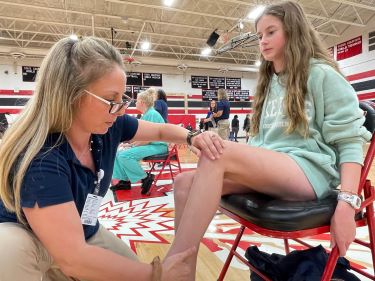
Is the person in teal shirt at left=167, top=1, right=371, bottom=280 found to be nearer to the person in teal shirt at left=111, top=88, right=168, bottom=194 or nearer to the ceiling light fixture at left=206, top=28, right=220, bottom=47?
the person in teal shirt at left=111, top=88, right=168, bottom=194

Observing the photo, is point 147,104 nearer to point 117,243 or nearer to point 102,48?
point 117,243

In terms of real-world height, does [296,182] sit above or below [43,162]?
below

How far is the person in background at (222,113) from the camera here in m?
7.46

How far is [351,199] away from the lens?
3.20ft

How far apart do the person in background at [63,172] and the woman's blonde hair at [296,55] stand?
39cm

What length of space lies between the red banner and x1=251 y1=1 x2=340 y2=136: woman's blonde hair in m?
12.0

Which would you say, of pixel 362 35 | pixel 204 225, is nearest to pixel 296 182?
pixel 204 225

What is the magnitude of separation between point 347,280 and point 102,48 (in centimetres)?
126

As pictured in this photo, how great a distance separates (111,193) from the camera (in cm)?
376

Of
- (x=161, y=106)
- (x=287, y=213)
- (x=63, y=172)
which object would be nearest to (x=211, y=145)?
(x=287, y=213)

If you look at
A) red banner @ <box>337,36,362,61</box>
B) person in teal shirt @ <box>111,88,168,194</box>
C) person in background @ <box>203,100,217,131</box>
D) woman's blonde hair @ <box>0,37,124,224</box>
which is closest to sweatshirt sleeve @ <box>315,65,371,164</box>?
woman's blonde hair @ <box>0,37,124,224</box>

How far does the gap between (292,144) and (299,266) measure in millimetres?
486

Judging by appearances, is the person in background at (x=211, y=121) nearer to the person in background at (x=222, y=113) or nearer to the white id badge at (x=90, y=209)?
the person in background at (x=222, y=113)

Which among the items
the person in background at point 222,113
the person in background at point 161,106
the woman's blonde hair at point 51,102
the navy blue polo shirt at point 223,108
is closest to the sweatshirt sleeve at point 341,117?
the woman's blonde hair at point 51,102
